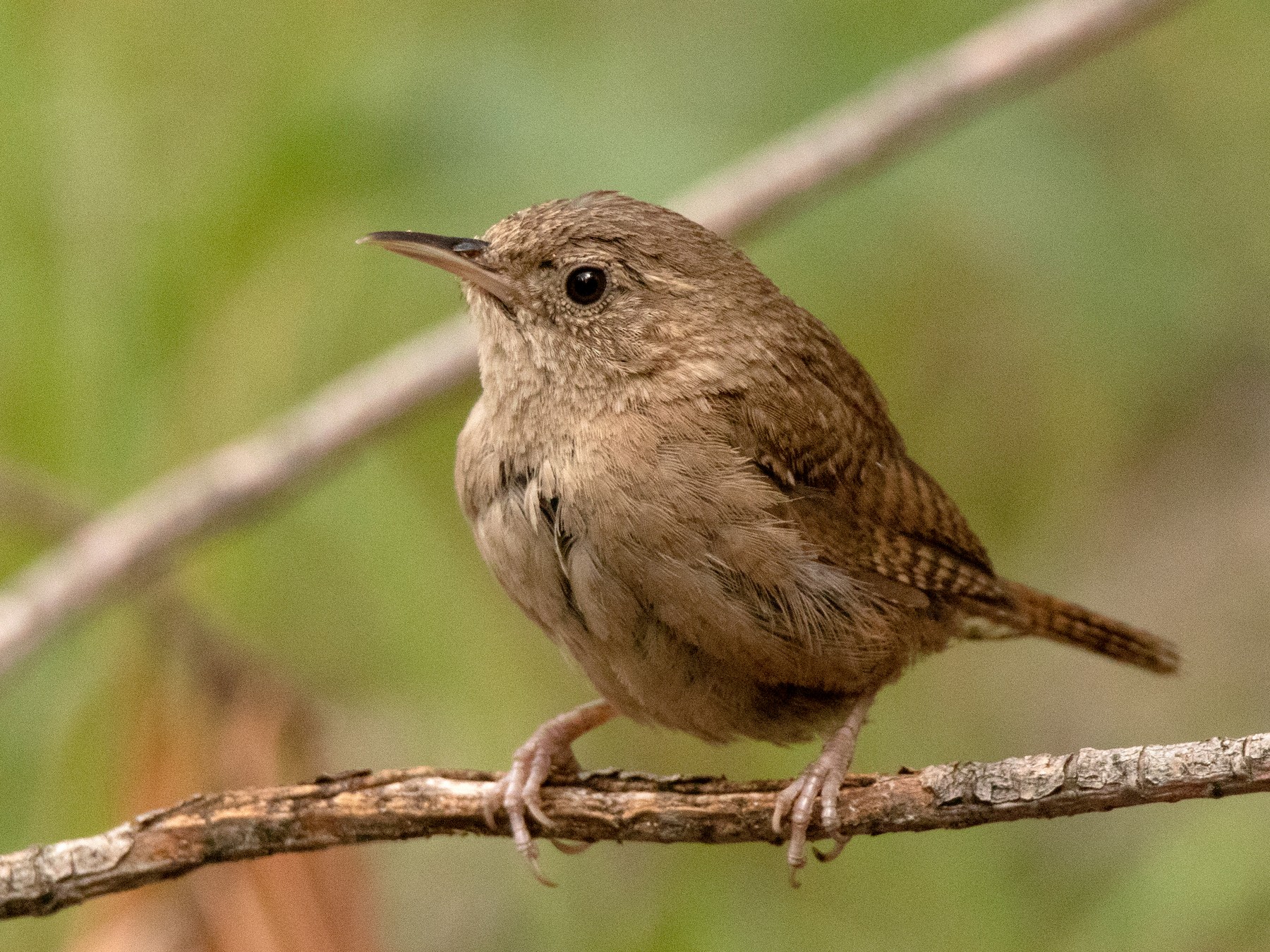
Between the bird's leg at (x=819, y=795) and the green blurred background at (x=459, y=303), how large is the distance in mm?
694

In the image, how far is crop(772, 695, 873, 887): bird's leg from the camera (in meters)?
2.96

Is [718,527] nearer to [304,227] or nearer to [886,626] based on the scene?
[886,626]

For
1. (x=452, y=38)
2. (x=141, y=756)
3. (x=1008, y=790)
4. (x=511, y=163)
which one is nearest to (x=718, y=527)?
(x=1008, y=790)

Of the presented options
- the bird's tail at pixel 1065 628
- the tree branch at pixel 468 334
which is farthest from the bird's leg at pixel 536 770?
the tree branch at pixel 468 334

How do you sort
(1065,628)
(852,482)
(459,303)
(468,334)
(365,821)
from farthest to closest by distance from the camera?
(459,303) → (468,334) → (1065,628) → (852,482) → (365,821)

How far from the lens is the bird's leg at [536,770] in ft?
10.3

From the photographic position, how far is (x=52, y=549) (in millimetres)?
4633

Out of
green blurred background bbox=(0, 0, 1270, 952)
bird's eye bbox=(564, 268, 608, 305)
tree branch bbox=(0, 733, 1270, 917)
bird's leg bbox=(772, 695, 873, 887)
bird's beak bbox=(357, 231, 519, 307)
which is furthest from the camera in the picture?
green blurred background bbox=(0, 0, 1270, 952)

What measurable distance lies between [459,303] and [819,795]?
282 cm

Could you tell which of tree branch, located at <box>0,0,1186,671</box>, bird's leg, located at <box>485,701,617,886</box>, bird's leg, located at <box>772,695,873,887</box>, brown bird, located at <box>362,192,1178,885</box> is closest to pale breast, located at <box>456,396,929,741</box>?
brown bird, located at <box>362,192,1178,885</box>

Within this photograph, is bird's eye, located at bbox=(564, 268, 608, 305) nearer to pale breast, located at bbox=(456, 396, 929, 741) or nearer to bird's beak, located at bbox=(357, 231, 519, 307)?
bird's beak, located at bbox=(357, 231, 519, 307)

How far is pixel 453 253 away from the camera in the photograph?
333 cm

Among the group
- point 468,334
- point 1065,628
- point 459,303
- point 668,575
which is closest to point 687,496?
point 668,575

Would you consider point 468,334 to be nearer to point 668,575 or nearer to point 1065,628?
point 668,575
